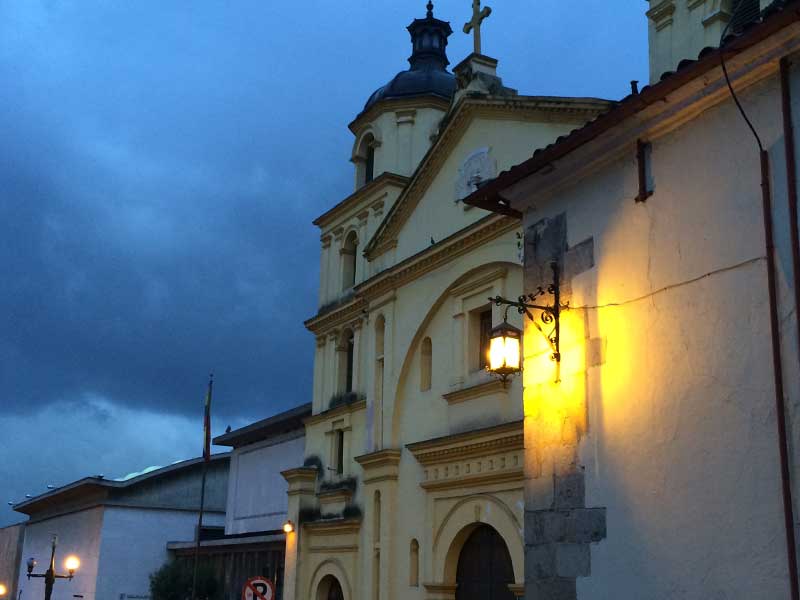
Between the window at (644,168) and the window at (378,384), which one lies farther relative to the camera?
the window at (378,384)

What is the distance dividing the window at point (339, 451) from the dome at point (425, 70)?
8109 mm

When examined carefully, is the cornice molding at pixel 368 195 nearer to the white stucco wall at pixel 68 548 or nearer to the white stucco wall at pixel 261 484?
the white stucco wall at pixel 261 484

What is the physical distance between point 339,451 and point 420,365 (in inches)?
172

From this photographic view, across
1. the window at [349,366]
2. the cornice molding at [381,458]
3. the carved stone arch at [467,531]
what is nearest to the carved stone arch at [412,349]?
the cornice molding at [381,458]

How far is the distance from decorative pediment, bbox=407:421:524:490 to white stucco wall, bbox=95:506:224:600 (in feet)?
67.1

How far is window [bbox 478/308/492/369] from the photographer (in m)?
18.5

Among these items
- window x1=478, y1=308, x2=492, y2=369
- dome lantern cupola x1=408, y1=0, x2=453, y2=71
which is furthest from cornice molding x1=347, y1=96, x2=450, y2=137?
window x1=478, y1=308, x2=492, y2=369

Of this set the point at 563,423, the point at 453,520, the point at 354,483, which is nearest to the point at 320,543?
the point at 354,483

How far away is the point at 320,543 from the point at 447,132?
378 inches

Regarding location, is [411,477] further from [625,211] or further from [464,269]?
[625,211]

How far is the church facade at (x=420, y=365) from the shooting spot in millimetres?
17531

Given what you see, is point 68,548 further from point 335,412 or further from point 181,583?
point 335,412

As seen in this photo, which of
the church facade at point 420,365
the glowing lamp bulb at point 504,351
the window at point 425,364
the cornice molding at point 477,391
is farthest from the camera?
the window at point 425,364

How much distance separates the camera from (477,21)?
2000 cm
